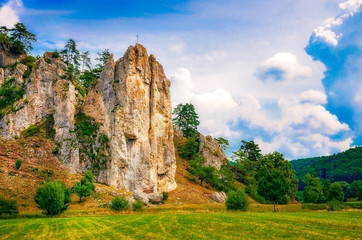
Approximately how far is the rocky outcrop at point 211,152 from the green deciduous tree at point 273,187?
30.9 meters

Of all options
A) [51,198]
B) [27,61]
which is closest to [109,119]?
[51,198]

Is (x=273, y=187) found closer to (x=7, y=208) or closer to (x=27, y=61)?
(x=7, y=208)

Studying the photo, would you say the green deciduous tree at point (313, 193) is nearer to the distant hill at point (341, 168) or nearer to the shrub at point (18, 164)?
the distant hill at point (341, 168)

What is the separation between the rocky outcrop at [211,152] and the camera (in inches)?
2970

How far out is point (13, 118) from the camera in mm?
49719

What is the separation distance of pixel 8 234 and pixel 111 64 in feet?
149

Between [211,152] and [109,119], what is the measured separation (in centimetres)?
3831

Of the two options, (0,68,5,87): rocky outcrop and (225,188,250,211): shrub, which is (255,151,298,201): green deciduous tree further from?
(0,68,5,87): rocky outcrop

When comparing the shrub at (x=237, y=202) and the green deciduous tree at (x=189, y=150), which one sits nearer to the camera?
the shrub at (x=237, y=202)

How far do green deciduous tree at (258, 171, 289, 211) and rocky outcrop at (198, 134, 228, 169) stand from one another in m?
30.9

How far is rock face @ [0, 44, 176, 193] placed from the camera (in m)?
48.9

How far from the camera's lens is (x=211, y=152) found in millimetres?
77062

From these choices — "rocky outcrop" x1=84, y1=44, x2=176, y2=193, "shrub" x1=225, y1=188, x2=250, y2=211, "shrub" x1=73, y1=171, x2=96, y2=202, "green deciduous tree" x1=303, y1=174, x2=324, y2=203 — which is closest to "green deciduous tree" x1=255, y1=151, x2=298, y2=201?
"green deciduous tree" x1=303, y1=174, x2=324, y2=203

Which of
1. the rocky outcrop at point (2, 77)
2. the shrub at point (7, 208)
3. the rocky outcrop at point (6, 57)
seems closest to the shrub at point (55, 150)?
the shrub at point (7, 208)
